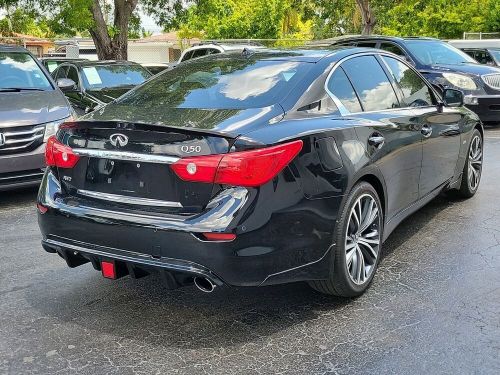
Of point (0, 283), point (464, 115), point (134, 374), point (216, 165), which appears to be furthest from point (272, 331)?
point (464, 115)

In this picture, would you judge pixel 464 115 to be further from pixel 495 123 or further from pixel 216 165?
pixel 495 123

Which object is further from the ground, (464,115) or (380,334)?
(464,115)

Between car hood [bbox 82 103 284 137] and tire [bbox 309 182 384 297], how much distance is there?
753mm

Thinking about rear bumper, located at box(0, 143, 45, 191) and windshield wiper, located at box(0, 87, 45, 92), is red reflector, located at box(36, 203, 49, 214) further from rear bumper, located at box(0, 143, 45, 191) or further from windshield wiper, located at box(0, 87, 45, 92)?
windshield wiper, located at box(0, 87, 45, 92)

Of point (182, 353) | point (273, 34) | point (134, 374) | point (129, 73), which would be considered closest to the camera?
point (134, 374)

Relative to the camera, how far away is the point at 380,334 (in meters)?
3.50

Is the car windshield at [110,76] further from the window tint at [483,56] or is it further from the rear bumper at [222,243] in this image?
the window tint at [483,56]

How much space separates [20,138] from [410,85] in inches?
159

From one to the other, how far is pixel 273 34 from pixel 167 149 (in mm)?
30602

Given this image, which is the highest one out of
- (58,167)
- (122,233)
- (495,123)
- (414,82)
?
(414,82)

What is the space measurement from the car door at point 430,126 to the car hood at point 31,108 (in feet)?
12.6

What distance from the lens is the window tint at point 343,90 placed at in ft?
13.5

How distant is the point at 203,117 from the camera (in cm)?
352

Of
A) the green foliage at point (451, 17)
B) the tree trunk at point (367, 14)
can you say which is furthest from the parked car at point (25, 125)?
the green foliage at point (451, 17)
